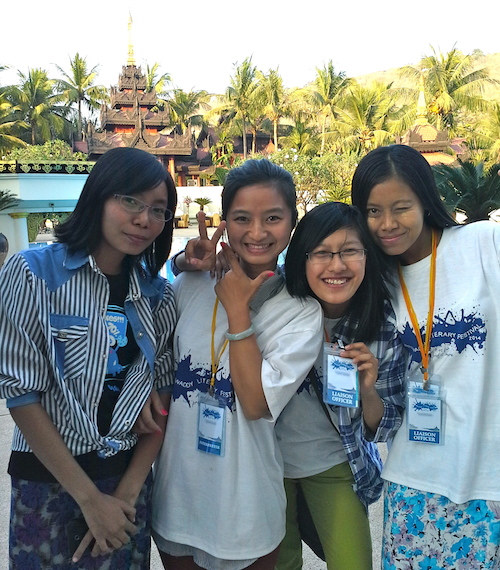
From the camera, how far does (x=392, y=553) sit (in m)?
1.54

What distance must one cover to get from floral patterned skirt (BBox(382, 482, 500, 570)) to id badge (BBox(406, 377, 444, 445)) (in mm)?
163

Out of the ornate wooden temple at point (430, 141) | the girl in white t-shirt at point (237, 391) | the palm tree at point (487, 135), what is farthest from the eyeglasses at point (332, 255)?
the palm tree at point (487, 135)

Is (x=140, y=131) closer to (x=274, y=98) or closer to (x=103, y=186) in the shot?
(x=274, y=98)

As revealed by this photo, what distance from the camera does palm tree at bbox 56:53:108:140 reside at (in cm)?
3940

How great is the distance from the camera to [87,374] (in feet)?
4.45

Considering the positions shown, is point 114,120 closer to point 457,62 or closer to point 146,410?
point 457,62

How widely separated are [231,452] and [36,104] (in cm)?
4060

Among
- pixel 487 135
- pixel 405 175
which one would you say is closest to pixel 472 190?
pixel 405 175

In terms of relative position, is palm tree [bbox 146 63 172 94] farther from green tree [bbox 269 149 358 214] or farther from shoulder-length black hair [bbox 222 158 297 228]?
shoulder-length black hair [bbox 222 158 297 228]

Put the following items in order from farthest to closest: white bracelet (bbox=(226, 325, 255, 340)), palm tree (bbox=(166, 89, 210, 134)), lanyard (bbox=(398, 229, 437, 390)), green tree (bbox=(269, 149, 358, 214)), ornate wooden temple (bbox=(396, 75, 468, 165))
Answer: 1. palm tree (bbox=(166, 89, 210, 134))
2. green tree (bbox=(269, 149, 358, 214))
3. ornate wooden temple (bbox=(396, 75, 468, 165))
4. lanyard (bbox=(398, 229, 437, 390))
5. white bracelet (bbox=(226, 325, 255, 340))

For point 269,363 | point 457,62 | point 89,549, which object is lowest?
point 89,549

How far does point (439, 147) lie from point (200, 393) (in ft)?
81.7

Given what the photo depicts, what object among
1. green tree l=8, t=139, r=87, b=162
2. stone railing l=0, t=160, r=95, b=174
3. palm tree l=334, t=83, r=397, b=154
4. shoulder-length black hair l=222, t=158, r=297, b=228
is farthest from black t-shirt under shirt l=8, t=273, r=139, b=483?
palm tree l=334, t=83, r=397, b=154

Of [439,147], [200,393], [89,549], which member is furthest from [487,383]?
[439,147]
